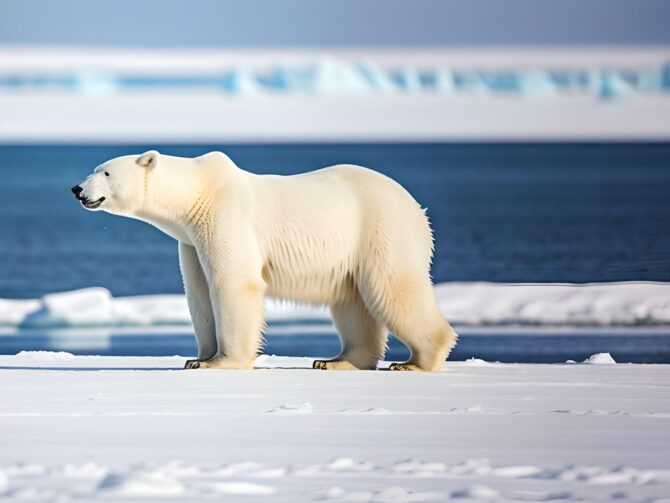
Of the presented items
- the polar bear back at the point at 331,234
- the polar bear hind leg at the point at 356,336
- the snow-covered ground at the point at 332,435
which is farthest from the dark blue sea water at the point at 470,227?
the snow-covered ground at the point at 332,435

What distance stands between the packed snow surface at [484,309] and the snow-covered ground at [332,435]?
7.04 meters

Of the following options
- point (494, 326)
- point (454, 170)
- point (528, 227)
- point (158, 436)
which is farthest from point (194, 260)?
point (454, 170)

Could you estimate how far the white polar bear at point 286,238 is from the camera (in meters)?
7.60

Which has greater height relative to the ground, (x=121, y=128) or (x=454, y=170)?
(x=121, y=128)

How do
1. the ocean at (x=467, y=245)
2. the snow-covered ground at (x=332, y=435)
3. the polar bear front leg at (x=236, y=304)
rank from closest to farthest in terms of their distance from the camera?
1. the snow-covered ground at (x=332, y=435)
2. the polar bear front leg at (x=236, y=304)
3. the ocean at (x=467, y=245)

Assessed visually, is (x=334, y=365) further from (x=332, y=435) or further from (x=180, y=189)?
(x=332, y=435)

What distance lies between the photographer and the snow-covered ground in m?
4.20

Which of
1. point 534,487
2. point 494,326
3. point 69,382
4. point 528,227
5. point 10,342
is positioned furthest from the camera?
point 528,227

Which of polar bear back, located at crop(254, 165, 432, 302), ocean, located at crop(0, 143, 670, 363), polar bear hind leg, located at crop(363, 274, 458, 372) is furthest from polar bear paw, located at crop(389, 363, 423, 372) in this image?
ocean, located at crop(0, 143, 670, 363)

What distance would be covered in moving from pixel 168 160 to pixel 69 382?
4.99 ft

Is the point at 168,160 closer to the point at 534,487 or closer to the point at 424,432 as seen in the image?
the point at 424,432

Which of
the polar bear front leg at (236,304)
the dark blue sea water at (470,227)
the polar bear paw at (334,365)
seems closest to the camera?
the polar bear front leg at (236,304)

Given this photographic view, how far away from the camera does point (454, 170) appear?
264 ft

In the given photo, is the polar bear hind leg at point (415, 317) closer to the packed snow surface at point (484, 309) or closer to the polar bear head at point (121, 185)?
the polar bear head at point (121, 185)
